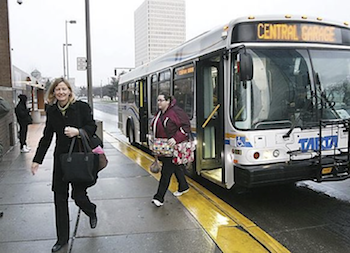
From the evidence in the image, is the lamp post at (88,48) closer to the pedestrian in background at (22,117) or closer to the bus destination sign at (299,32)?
the pedestrian in background at (22,117)

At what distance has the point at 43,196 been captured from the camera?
6.09 m

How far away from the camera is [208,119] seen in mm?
6523

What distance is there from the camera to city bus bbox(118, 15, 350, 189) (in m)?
5.24

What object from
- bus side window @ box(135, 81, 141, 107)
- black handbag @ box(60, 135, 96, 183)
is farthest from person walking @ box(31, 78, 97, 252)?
bus side window @ box(135, 81, 141, 107)

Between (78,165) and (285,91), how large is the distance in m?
3.32

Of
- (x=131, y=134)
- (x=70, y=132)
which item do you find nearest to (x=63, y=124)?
(x=70, y=132)

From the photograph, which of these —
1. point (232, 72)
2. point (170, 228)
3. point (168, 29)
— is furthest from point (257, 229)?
point (168, 29)

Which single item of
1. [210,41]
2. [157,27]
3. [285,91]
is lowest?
[285,91]

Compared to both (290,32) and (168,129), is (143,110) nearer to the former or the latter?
(168,129)

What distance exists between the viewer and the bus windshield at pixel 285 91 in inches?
209

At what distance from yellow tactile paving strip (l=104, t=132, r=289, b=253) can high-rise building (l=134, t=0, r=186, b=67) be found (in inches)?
2030

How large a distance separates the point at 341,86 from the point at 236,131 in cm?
197

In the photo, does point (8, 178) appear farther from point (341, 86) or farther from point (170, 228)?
point (341, 86)

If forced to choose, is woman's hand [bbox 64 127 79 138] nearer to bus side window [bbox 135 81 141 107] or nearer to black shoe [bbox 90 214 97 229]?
black shoe [bbox 90 214 97 229]
